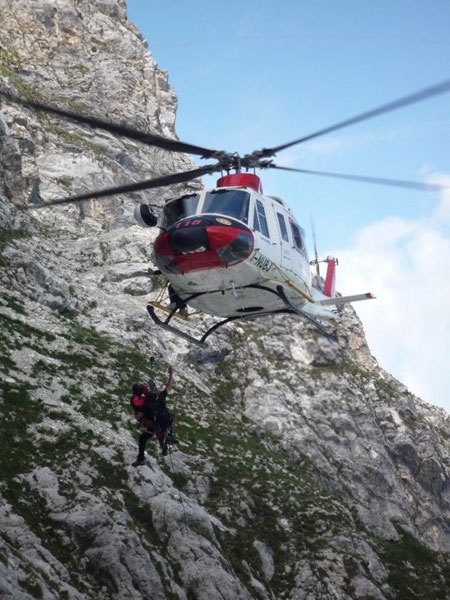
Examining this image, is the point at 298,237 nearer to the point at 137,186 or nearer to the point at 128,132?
the point at 137,186

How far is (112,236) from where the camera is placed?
67875 mm

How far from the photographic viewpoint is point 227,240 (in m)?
20.7

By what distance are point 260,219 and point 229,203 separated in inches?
50.3

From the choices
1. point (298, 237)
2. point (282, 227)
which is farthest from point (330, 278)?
point (282, 227)

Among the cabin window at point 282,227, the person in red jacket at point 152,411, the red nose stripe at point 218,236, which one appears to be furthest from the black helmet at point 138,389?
the cabin window at point 282,227

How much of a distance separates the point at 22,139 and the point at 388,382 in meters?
48.9

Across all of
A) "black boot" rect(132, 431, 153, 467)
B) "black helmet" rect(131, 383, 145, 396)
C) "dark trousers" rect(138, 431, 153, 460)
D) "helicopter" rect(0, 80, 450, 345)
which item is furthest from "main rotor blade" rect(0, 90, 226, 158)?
"black boot" rect(132, 431, 153, 467)

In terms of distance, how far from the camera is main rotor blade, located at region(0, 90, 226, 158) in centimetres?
1680

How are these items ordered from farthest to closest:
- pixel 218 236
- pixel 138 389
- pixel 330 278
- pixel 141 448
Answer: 1. pixel 330 278
2. pixel 141 448
3. pixel 138 389
4. pixel 218 236

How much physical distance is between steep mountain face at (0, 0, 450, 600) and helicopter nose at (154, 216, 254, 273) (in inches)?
318

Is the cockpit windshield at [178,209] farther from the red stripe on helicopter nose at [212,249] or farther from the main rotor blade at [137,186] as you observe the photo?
the red stripe on helicopter nose at [212,249]

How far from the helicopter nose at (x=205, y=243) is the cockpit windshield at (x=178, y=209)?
31.9 inches

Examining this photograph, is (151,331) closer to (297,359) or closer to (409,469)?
(297,359)

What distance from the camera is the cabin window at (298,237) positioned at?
2453 centimetres
